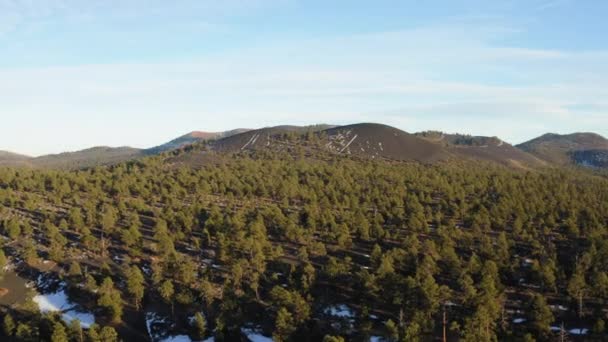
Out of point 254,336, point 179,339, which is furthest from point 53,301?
point 254,336

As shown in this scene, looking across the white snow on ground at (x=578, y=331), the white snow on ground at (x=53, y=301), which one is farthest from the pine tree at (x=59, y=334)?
the white snow on ground at (x=578, y=331)

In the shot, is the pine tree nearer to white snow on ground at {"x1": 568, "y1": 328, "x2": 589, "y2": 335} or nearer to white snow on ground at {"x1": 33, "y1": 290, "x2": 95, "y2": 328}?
white snow on ground at {"x1": 33, "y1": 290, "x2": 95, "y2": 328}

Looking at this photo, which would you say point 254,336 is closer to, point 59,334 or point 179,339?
point 179,339

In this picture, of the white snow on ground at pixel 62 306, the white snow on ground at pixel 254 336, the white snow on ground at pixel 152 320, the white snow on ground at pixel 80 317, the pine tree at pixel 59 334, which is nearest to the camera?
the pine tree at pixel 59 334

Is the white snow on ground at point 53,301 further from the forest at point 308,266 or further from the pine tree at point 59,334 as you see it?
the pine tree at point 59,334

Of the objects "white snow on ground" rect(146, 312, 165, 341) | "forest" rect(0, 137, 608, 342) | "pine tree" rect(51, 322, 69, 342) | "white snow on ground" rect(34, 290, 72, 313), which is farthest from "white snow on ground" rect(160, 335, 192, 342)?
"white snow on ground" rect(34, 290, 72, 313)

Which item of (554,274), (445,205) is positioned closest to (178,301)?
(554,274)
